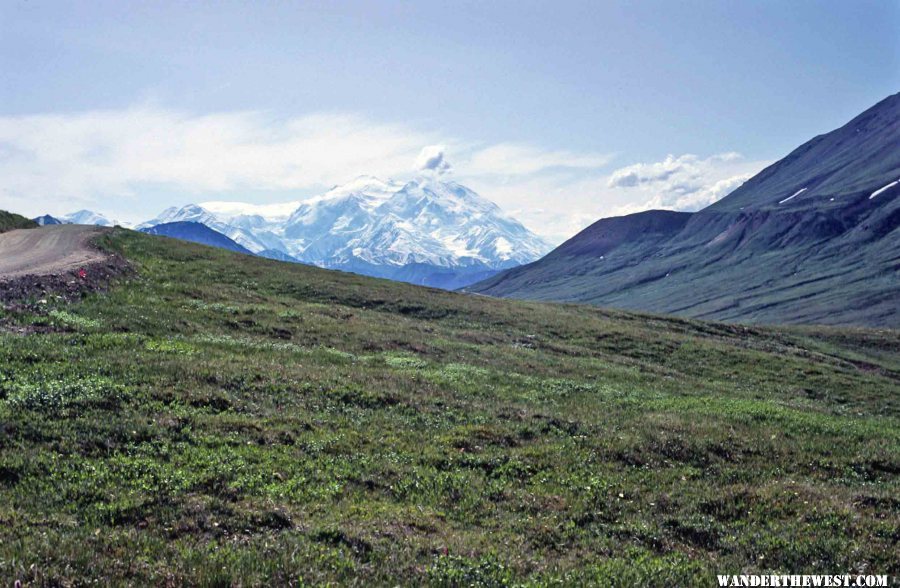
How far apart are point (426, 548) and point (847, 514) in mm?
9715

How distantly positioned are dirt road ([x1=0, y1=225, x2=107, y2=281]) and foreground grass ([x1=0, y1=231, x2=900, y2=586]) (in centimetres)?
934

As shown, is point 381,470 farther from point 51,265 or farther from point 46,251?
point 46,251

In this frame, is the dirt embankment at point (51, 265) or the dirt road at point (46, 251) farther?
the dirt road at point (46, 251)


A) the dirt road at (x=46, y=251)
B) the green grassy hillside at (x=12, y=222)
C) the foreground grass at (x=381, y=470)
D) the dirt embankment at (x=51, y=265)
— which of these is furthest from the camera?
the green grassy hillside at (x=12, y=222)

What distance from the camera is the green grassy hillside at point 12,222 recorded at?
72.2m

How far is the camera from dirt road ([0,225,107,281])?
3661 cm

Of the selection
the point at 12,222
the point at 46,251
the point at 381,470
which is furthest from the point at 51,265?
the point at 12,222

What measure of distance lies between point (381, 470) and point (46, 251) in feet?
155

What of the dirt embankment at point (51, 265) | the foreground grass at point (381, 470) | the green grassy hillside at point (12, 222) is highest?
the green grassy hillside at point (12, 222)

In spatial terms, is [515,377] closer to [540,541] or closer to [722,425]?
[722,425]

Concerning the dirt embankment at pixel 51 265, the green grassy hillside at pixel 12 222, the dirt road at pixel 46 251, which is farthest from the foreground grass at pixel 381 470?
the green grassy hillside at pixel 12 222

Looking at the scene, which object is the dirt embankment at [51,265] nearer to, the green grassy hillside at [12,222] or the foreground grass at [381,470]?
the foreground grass at [381,470]

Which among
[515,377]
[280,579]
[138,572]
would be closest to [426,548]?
[280,579]

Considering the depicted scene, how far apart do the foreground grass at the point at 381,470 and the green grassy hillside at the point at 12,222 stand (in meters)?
55.3
